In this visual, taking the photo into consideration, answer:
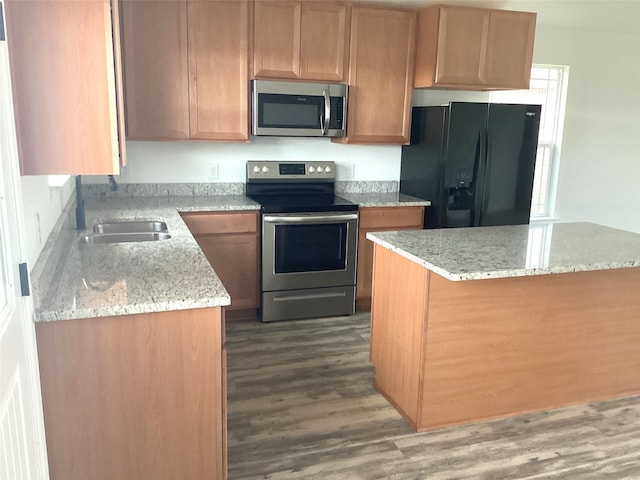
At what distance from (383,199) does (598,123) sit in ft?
8.78

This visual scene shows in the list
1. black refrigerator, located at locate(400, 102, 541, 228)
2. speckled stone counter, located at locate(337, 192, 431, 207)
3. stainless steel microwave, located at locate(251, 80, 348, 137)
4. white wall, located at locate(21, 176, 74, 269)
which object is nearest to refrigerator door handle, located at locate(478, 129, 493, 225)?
black refrigerator, located at locate(400, 102, 541, 228)

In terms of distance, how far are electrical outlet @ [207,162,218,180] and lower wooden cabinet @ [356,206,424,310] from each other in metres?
1.20

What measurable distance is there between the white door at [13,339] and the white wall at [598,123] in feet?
15.8

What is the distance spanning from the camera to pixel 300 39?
3889mm

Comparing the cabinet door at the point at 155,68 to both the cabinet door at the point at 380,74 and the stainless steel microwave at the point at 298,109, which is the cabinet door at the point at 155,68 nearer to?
the stainless steel microwave at the point at 298,109

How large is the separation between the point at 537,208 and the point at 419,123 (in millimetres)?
1940

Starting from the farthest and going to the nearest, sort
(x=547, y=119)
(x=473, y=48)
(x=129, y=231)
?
(x=547, y=119) → (x=473, y=48) → (x=129, y=231)

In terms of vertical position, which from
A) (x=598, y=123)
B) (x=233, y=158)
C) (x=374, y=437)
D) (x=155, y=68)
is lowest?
(x=374, y=437)

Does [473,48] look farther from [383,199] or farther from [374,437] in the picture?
[374,437]

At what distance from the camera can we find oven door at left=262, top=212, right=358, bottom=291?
3887mm

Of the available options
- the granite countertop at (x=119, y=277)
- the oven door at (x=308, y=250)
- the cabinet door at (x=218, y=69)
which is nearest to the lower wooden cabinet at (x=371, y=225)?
the oven door at (x=308, y=250)

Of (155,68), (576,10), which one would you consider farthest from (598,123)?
(155,68)

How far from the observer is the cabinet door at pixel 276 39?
12.4 feet

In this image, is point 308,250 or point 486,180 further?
point 486,180
